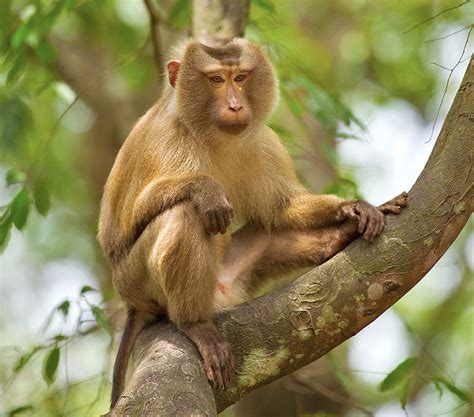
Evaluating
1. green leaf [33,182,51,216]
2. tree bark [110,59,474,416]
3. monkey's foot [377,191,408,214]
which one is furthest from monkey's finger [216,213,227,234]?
green leaf [33,182,51,216]

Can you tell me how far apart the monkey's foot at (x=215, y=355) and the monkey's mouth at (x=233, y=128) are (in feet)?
4.53

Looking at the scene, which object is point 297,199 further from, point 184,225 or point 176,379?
point 176,379

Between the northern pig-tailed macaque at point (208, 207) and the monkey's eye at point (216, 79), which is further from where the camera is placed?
the monkey's eye at point (216, 79)

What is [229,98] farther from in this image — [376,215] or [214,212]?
[376,215]

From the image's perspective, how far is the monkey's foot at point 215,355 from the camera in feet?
15.9

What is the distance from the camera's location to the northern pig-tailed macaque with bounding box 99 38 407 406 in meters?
5.25

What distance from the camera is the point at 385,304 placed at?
4.80m

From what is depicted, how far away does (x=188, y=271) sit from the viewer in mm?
5227

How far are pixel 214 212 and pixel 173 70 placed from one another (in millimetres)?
1378

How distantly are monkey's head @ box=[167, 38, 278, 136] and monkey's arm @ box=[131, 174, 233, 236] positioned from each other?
1.51 feet

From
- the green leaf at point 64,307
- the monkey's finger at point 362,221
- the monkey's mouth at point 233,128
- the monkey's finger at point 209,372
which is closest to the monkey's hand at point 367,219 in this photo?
the monkey's finger at point 362,221

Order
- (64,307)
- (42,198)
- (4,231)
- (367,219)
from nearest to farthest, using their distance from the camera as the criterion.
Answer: (367,219)
(4,231)
(64,307)
(42,198)

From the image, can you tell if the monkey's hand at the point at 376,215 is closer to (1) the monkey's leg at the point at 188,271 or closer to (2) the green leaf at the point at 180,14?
(1) the monkey's leg at the point at 188,271

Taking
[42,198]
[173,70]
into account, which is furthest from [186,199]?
[42,198]
